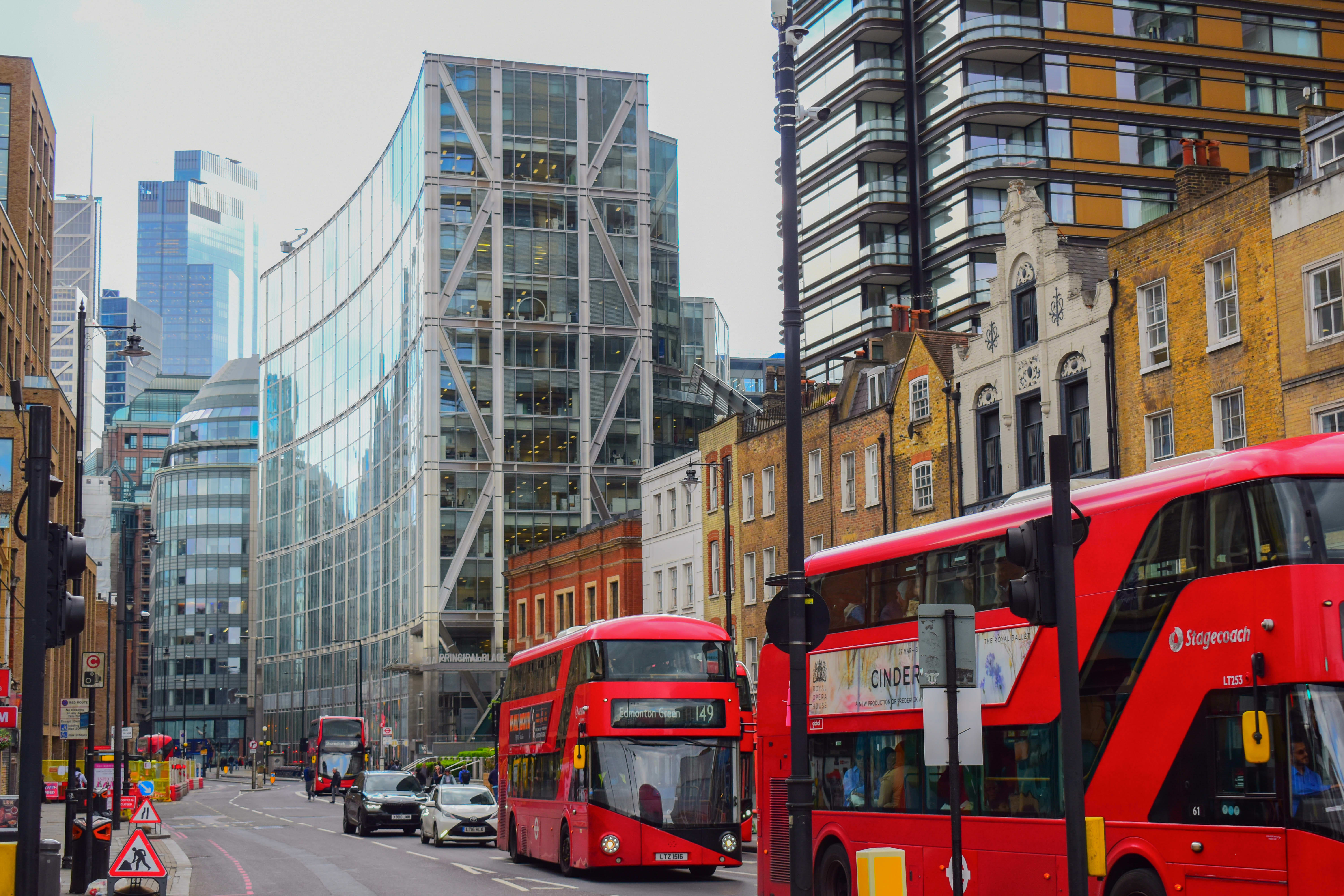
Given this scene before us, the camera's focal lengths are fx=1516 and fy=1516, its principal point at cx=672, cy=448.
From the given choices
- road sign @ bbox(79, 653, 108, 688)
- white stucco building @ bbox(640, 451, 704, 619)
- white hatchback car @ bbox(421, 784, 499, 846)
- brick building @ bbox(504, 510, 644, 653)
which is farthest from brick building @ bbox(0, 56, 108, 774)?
white stucco building @ bbox(640, 451, 704, 619)

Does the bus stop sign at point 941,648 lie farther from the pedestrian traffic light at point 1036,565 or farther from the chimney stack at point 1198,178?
the chimney stack at point 1198,178

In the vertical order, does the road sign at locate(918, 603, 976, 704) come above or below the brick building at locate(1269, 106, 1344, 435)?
below

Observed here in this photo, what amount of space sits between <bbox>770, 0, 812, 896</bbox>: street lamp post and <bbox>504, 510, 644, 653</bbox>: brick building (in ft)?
147

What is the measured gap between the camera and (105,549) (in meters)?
108

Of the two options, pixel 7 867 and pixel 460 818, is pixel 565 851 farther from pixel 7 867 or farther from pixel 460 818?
pixel 7 867

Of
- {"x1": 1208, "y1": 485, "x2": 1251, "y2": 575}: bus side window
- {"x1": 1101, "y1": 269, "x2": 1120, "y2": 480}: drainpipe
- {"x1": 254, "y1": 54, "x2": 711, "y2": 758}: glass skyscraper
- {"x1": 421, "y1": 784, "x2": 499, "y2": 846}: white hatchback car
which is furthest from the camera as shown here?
{"x1": 254, "y1": 54, "x2": 711, "y2": 758}: glass skyscraper

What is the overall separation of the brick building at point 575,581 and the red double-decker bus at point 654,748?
112ft

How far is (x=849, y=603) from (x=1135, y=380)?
17.6 meters

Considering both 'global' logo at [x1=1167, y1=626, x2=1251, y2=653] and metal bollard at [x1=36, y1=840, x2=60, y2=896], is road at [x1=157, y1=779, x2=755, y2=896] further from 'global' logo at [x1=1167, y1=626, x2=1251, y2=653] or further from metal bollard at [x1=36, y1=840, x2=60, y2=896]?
'global' logo at [x1=1167, y1=626, x2=1251, y2=653]

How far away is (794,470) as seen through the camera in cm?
1472

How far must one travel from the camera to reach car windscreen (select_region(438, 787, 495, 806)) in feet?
122

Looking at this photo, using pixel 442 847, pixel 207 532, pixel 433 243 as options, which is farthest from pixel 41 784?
pixel 207 532

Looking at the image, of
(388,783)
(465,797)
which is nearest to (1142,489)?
(465,797)

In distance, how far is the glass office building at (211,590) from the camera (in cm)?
16412
